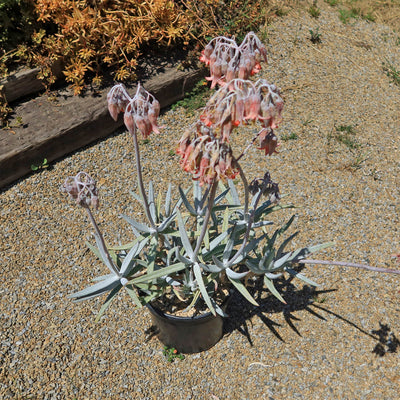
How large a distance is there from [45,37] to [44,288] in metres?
2.68

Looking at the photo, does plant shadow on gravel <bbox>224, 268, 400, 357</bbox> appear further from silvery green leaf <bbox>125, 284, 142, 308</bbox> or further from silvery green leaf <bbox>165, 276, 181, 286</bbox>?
silvery green leaf <bbox>125, 284, 142, 308</bbox>

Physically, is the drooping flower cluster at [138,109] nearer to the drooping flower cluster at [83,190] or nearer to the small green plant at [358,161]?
the drooping flower cluster at [83,190]

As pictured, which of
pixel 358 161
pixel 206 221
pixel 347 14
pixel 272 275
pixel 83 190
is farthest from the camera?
pixel 347 14

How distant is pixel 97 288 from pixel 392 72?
4.90m

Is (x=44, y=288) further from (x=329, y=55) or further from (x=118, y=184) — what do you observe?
(x=329, y=55)

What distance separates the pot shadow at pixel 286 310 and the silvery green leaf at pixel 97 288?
1.09 metres

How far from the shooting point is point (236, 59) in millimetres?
1445

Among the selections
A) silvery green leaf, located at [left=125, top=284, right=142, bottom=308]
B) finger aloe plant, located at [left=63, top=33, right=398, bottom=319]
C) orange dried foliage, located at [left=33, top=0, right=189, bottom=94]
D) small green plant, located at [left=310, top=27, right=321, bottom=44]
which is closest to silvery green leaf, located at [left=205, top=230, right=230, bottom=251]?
finger aloe plant, located at [left=63, top=33, right=398, bottom=319]

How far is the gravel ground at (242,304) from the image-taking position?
2.71 m

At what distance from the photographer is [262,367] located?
276 cm

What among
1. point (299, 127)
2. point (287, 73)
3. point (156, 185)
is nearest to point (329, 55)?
point (287, 73)

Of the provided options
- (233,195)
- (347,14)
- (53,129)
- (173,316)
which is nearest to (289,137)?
(233,195)

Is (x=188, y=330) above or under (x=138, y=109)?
under

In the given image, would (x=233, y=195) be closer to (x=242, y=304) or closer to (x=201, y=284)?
(x=201, y=284)
